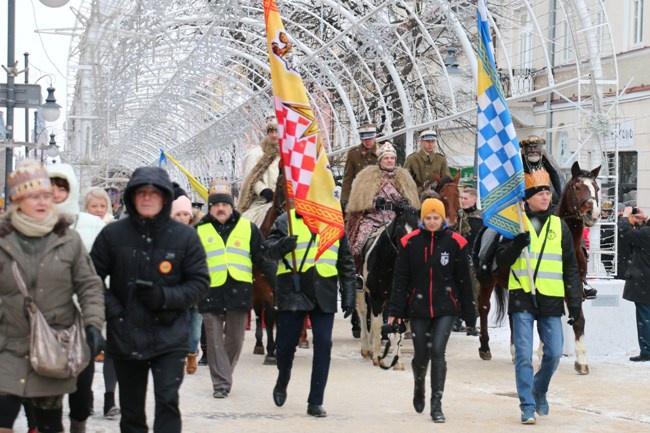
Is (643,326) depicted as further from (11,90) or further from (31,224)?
(31,224)

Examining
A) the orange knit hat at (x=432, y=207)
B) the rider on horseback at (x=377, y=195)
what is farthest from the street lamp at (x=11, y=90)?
the orange knit hat at (x=432, y=207)

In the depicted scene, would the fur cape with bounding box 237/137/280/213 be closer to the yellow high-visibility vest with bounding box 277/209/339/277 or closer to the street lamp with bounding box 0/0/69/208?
the street lamp with bounding box 0/0/69/208

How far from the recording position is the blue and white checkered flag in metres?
9.98

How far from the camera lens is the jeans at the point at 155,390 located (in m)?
6.93

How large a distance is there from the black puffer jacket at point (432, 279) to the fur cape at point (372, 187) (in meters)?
3.41

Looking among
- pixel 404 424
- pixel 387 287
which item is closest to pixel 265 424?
pixel 404 424

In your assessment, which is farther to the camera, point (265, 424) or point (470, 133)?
point (470, 133)

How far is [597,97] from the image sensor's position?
49.7 feet

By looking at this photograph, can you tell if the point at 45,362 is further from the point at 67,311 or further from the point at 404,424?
the point at 404,424

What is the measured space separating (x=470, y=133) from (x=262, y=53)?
33.2ft

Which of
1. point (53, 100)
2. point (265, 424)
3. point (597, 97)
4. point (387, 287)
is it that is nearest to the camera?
point (265, 424)

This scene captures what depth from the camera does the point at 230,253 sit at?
1107 centimetres

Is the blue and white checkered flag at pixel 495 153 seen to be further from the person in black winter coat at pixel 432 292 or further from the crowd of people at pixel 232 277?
the person in black winter coat at pixel 432 292

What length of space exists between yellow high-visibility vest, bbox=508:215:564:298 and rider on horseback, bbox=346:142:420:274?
133 inches
